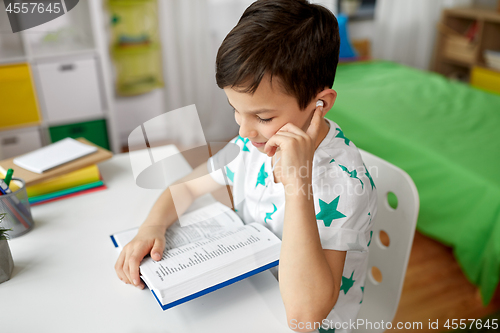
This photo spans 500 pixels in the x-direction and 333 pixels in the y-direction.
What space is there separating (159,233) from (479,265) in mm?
1240

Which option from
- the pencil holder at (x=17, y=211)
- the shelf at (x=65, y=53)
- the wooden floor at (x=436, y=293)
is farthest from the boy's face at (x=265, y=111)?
the shelf at (x=65, y=53)

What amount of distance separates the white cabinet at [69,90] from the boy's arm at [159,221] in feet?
4.97

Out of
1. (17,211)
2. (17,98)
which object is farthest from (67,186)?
(17,98)

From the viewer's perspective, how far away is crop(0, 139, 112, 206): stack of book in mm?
911

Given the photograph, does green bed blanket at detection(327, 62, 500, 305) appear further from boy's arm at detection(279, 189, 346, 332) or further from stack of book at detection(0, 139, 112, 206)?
stack of book at detection(0, 139, 112, 206)

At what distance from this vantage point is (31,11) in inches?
25.1

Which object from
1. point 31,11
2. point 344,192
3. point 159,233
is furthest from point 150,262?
point 31,11

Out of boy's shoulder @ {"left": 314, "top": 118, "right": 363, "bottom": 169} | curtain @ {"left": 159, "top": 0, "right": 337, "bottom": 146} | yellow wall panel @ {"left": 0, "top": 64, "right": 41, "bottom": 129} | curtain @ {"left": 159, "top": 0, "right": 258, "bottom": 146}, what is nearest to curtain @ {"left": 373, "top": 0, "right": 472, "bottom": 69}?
curtain @ {"left": 159, "top": 0, "right": 337, "bottom": 146}

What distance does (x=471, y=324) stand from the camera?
1.33 metres

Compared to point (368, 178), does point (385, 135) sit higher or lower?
lower

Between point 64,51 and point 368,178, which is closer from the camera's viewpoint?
point 368,178

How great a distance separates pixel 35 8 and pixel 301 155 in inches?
18.6

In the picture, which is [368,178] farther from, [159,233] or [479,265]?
[479,265]

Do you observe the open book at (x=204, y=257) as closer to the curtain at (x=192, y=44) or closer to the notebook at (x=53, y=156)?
the notebook at (x=53, y=156)
